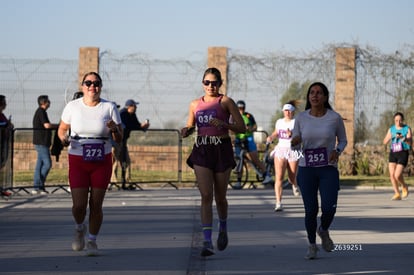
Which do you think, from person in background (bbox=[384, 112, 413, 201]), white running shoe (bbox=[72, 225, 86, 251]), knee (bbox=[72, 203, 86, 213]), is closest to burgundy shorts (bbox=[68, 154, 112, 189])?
knee (bbox=[72, 203, 86, 213])

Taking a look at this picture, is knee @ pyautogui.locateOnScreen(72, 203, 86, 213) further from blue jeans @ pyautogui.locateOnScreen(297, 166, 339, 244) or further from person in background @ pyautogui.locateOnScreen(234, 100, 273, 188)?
person in background @ pyautogui.locateOnScreen(234, 100, 273, 188)

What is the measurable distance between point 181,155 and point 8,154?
4.97 m

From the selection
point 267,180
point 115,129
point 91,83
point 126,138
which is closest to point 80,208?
point 115,129

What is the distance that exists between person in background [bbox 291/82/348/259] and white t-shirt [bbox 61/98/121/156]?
1.98m

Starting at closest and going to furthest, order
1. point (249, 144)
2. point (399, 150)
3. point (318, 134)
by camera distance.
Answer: point (318, 134), point (399, 150), point (249, 144)

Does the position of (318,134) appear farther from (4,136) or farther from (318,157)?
(4,136)

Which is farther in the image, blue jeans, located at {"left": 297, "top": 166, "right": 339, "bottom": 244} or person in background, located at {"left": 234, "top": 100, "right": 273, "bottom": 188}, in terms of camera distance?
person in background, located at {"left": 234, "top": 100, "right": 273, "bottom": 188}

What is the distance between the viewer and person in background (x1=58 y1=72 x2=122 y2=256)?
10.7 m

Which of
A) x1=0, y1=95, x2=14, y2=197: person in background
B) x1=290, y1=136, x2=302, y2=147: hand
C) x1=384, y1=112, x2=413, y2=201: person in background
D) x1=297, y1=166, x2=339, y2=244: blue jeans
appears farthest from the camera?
x1=384, y1=112, x2=413, y2=201: person in background

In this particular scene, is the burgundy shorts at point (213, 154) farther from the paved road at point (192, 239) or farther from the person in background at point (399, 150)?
the person in background at point (399, 150)

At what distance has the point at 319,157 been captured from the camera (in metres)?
10.4

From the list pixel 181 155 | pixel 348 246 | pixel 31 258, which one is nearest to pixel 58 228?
pixel 31 258

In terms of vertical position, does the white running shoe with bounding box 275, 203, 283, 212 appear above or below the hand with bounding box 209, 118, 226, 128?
below

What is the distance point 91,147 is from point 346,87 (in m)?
17.3
